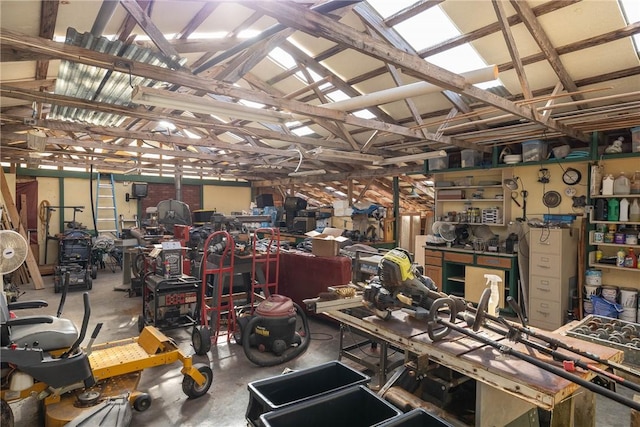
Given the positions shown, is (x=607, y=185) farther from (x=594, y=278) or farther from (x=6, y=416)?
(x=6, y=416)

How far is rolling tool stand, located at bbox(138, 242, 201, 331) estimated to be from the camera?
396 centimetres

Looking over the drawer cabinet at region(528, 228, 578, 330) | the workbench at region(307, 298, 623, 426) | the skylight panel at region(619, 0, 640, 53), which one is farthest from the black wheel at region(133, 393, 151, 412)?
the skylight panel at region(619, 0, 640, 53)

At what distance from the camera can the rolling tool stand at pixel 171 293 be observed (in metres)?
3.96

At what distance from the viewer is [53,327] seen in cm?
254

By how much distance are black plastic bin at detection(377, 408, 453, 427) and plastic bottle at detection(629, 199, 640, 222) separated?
4.42 metres

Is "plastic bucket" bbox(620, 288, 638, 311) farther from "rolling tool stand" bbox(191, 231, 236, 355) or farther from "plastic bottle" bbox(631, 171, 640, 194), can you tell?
"rolling tool stand" bbox(191, 231, 236, 355)

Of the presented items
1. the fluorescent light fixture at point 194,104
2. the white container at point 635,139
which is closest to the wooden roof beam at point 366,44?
the fluorescent light fixture at point 194,104

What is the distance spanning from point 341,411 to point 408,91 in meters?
2.44

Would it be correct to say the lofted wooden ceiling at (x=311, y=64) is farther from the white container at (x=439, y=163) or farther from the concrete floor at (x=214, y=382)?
the concrete floor at (x=214, y=382)

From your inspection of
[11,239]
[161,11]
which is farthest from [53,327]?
[161,11]

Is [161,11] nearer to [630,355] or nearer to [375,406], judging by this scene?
[375,406]

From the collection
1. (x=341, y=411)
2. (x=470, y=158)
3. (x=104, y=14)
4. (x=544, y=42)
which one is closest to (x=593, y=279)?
(x=470, y=158)

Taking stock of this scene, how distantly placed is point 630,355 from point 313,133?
5.72 meters

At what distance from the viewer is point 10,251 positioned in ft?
8.59
